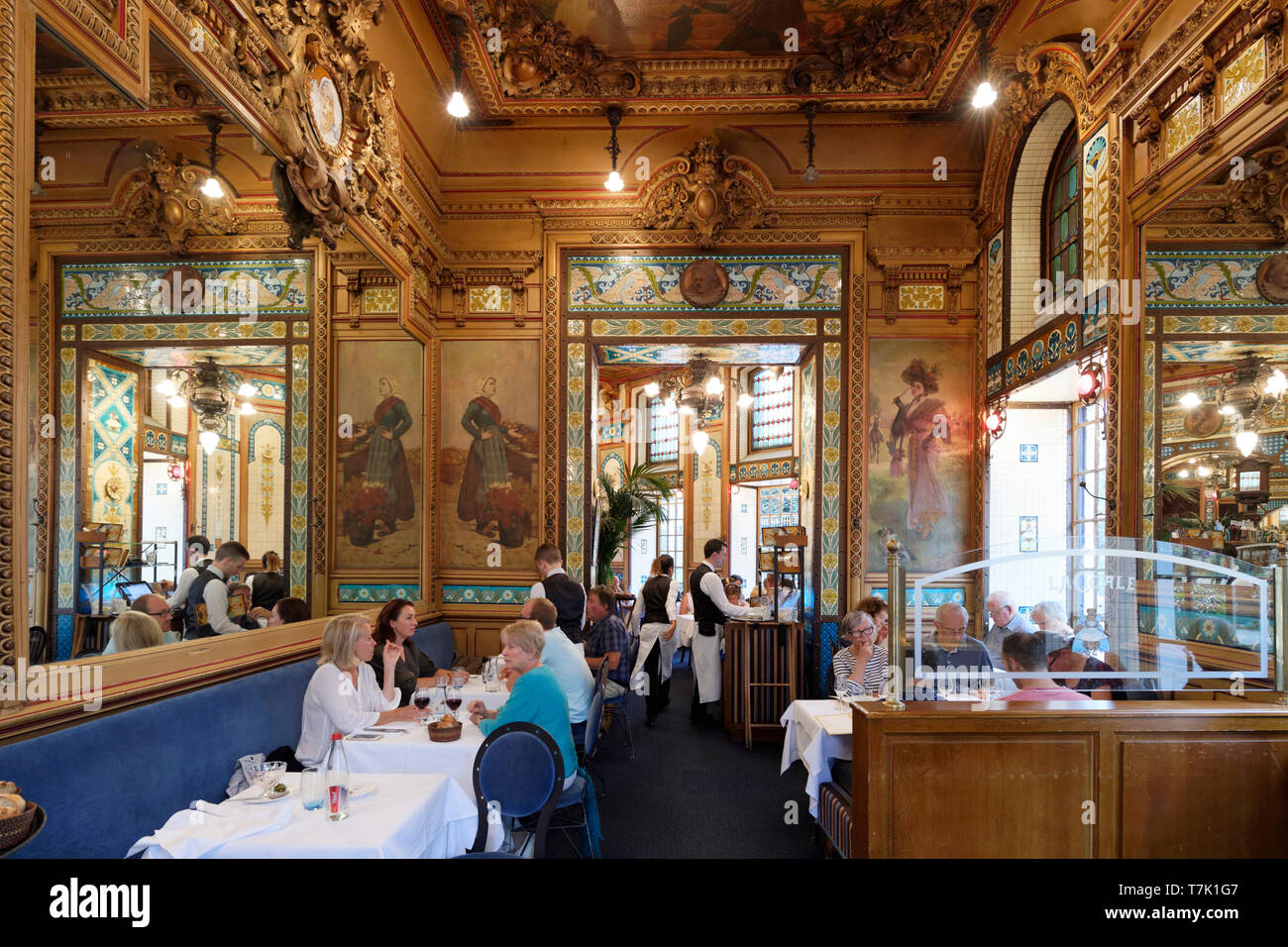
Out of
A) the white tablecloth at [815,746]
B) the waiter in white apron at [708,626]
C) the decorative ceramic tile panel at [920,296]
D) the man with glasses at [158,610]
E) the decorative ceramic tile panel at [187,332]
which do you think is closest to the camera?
the decorative ceramic tile panel at [187,332]

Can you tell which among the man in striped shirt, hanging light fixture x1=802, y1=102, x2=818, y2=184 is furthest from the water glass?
hanging light fixture x1=802, y1=102, x2=818, y2=184

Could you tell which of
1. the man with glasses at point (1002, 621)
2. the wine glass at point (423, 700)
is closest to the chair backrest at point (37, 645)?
the wine glass at point (423, 700)

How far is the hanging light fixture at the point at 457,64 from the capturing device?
583 centimetres

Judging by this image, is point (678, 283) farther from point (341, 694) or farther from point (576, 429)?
point (341, 694)

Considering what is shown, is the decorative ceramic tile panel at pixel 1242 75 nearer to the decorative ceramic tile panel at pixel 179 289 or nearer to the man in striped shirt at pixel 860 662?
the man in striped shirt at pixel 860 662

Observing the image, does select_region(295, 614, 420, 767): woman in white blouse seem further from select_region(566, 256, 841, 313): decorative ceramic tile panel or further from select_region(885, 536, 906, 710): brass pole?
select_region(566, 256, 841, 313): decorative ceramic tile panel

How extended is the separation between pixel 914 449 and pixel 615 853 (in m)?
4.87

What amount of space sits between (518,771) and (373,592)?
4.07 meters

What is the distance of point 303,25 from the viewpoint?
4.08 meters

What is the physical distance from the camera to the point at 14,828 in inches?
72.0

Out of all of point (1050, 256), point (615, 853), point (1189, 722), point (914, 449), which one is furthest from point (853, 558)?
point (1189, 722)

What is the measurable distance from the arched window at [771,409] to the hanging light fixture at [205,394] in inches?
408

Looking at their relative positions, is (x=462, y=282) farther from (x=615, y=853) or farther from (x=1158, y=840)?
(x=1158, y=840)

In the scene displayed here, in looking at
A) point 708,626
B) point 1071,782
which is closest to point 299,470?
point 708,626
